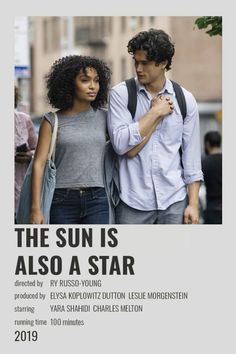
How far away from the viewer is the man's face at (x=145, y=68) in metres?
7.62

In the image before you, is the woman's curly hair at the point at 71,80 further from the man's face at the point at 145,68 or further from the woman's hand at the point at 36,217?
the woman's hand at the point at 36,217

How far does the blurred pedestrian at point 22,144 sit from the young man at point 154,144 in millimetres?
995

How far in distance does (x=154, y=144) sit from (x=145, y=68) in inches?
18.0

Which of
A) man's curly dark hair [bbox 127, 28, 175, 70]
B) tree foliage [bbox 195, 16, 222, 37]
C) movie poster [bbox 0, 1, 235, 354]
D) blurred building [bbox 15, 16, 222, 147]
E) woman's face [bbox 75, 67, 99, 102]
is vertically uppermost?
blurred building [bbox 15, 16, 222, 147]

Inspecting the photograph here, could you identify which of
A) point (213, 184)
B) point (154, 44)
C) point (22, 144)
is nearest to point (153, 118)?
point (154, 44)

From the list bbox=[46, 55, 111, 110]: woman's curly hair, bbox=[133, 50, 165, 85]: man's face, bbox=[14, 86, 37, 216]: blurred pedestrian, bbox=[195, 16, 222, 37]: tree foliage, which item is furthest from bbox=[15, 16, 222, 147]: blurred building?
bbox=[133, 50, 165, 85]: man's face

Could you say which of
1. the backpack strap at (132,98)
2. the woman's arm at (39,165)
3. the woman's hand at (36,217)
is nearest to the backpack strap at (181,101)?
the backpack strap at (132,98)

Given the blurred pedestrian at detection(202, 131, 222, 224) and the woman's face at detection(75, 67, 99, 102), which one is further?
the blurred pedestrian at detection(202, 131, 222, 224)

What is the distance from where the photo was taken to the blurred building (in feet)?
173

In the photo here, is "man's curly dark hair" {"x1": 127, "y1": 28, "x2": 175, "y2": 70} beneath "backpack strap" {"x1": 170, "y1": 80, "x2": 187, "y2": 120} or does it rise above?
above

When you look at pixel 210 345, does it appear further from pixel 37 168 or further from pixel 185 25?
pixel 185 25

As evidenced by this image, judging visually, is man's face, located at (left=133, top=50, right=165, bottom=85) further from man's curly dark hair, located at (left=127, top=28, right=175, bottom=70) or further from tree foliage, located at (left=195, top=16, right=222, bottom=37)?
tree foliage, located at (left=195, top=16, right=222, bottom=37)

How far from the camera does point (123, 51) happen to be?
5525 centimetres

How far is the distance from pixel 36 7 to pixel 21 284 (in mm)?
1730
